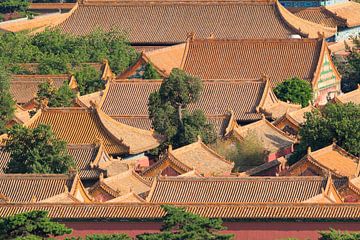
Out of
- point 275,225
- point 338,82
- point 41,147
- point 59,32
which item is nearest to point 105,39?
point 59,32

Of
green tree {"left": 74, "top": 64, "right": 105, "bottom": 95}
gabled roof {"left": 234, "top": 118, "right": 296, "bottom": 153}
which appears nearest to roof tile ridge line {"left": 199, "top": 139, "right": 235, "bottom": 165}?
gabled roof {"left": 234, "top": 118, "right": 296, "bottom": 153}

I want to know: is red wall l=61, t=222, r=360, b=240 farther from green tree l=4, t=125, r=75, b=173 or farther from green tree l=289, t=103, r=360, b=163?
green tree l=289, t=103, r=360, b=163

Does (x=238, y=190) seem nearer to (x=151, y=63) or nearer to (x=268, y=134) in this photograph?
(x=268, y=134)

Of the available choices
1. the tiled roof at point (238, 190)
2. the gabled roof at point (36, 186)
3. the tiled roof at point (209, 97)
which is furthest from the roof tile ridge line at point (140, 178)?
the tiled roof at point (209, 97)

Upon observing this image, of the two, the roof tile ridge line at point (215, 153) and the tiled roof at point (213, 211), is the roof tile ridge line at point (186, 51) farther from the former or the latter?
the tiled roof at point (213, 211)

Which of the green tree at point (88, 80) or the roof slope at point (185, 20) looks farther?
the roof slope at point (185, 20)

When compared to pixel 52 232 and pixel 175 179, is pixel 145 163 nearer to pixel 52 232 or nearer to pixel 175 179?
pixel 175 179

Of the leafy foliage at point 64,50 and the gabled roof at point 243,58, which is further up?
the gabled roof at point 243,58
